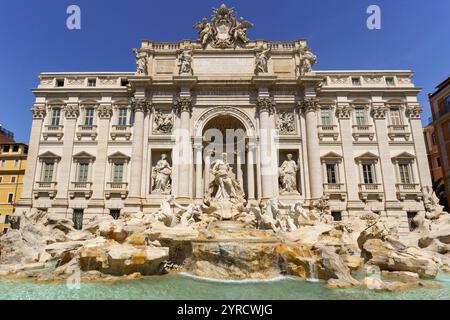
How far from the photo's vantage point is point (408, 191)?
21.5 m

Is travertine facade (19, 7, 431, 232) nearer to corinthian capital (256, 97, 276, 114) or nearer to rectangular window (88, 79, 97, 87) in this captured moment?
corinthian capital (256, 97, 276, 114)

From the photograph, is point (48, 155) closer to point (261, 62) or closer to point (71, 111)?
point (71, 111)

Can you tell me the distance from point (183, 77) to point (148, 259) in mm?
15522

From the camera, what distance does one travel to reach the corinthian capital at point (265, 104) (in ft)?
72.2

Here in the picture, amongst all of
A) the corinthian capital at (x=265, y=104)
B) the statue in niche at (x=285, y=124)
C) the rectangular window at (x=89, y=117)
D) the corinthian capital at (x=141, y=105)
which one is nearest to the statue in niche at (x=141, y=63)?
the corinthian capital at (x=141, y=105)

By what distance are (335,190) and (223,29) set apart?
1687 centimetres

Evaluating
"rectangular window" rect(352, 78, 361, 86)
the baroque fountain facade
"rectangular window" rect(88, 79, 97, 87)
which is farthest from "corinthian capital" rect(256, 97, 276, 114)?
"rectangular window" rect(88, 79, 97, 87)

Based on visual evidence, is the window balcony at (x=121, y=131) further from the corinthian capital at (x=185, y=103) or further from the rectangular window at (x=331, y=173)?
the rectangular window at (x=331, y=173)

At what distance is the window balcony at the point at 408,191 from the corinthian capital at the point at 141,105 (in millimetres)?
21161

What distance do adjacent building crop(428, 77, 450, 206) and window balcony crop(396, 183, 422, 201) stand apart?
7190 mm

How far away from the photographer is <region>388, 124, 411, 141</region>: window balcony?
74.5ft


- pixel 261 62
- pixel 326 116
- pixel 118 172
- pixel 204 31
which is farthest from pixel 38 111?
pixel 326 116
